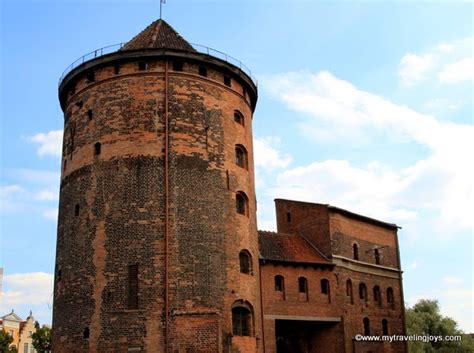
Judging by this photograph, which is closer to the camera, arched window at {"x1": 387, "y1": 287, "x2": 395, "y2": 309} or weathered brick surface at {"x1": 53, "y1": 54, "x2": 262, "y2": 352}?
weathered brick surface at {"x1": 53, "y1": 54, "x2": 262, "y2": 352}

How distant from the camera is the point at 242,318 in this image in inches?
952

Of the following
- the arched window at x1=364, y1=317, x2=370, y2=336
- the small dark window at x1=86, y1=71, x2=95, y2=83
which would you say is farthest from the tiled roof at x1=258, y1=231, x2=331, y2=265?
the small dark window at x1=86, y1=71, x2=95, y2=83

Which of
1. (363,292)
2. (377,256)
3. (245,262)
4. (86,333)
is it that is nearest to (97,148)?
(86,333)

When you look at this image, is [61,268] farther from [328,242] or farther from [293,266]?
[328,242]

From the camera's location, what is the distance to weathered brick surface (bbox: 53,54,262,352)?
21781 millimetres

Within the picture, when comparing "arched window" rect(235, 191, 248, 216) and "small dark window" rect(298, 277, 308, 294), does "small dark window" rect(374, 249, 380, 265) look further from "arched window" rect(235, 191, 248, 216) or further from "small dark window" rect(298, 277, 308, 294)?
"arched window" rect(235, 191, 248, 216)

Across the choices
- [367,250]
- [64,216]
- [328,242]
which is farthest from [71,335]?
[367,250]

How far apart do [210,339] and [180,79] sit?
11.0m

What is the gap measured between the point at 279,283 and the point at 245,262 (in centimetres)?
394

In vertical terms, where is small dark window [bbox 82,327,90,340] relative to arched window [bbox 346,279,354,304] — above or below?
below

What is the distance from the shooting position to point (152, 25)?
2919 centimetres

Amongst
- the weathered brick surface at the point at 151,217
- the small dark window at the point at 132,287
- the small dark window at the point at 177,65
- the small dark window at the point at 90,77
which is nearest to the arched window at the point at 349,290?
the weathered brick surface at the point at 151,217

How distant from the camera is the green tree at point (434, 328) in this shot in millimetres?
43656

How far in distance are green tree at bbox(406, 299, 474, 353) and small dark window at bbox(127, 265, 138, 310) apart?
26867mm
